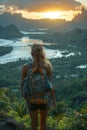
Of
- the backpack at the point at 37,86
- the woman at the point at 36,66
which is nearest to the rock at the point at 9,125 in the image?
the woman at the point at 36,66

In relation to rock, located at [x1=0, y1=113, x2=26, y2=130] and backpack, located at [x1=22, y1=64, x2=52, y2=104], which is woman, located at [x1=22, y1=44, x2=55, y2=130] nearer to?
backpack, located at [x1=22, y1=64, x2=52, y2=104]

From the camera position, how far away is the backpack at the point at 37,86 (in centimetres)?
795

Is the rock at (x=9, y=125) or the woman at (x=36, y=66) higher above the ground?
the woman at (x=36, y=66)

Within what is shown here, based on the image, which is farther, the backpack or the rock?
the rock

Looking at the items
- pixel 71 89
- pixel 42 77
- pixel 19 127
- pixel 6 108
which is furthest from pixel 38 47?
pixel 71 89

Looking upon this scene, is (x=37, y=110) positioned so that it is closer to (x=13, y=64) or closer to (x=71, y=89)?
(x=71, y=89)

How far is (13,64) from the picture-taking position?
15375 cm

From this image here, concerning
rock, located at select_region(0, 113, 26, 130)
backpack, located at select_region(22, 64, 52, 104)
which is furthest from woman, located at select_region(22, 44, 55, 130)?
rock, located at select_region(0, 113, 26, 130)

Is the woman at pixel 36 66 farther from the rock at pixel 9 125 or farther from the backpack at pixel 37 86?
the rock at pixel 9 125

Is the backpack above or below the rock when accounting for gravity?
above

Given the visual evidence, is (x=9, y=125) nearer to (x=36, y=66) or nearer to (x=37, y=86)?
(x=37, y=86)

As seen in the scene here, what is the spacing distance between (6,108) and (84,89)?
170 feet

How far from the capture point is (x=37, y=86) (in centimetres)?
794

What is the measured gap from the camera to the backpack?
7945mm
